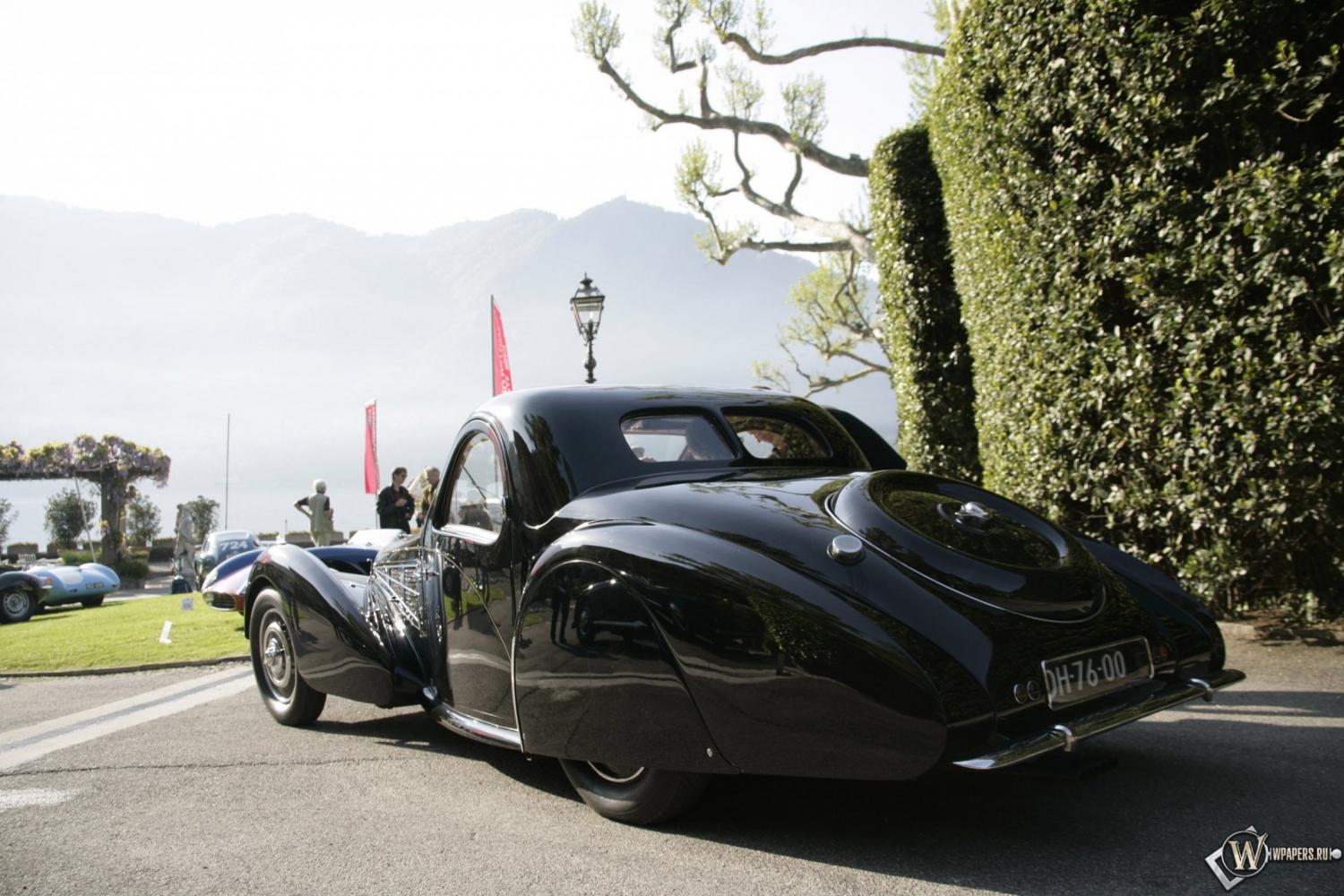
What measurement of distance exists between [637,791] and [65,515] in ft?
192

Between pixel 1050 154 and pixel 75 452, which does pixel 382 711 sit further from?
pixel 75 452

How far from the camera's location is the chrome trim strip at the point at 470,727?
361cm

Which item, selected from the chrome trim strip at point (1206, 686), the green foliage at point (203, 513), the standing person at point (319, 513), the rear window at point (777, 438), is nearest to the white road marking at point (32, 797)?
the rear window at point (777, 438)

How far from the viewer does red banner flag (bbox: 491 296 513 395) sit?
748 inches

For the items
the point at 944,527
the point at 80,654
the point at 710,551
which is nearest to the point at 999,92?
the point at 944,527

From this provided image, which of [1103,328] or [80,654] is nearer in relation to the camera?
[1103,328]

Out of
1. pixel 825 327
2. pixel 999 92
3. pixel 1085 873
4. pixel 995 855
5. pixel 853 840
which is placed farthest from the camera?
pixel 825 327

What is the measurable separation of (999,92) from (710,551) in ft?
20.2

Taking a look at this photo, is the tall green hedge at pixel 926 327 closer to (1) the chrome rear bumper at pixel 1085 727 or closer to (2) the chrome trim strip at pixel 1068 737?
(1) the chrome rear bumper at pixel 1085 727

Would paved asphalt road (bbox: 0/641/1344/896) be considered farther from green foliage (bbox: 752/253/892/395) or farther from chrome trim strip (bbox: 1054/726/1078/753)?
green foliage (bbox: 752/253/892/395)

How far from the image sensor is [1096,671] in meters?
2.92

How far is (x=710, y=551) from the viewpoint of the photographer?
2.94m

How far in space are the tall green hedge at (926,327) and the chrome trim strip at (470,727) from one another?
7.32 m

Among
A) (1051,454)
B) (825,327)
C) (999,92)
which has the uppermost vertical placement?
(825,327)
